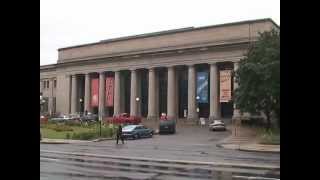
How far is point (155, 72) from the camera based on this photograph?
8538cm

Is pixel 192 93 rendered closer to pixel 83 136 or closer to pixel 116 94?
pixel 116 94

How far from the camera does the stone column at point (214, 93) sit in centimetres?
7669

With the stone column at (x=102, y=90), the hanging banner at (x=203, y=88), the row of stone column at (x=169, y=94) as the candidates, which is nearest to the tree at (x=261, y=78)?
the hanging banner at (x=203, y=88)

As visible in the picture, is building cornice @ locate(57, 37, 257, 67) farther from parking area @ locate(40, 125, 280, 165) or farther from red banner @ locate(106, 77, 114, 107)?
parking area @ locate(40, 125, 280, 165)

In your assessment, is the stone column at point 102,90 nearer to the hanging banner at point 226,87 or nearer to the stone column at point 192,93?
the stone column at point 192,93

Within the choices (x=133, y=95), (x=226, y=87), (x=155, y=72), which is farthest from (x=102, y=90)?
(x=226, y=87)

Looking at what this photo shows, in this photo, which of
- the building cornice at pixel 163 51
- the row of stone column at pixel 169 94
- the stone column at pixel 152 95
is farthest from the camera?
the stone column at pixel 152 95

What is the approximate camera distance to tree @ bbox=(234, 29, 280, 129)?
4438 centimetres

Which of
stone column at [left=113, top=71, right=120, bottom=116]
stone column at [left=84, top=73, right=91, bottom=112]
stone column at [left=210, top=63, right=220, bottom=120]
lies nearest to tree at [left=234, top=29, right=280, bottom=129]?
stone column at [left=210, top=63, right=220, bottom=120]

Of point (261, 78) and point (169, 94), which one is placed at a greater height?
point (261, 78)

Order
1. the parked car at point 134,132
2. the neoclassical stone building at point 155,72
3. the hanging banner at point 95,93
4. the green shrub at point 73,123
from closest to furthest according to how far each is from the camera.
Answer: the parked car at point 134,132 → the green shrub at point 73,123 → the neoclassical stone building at point 155,72 → the hanging banner at point 95,93

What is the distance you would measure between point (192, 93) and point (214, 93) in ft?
13.4
